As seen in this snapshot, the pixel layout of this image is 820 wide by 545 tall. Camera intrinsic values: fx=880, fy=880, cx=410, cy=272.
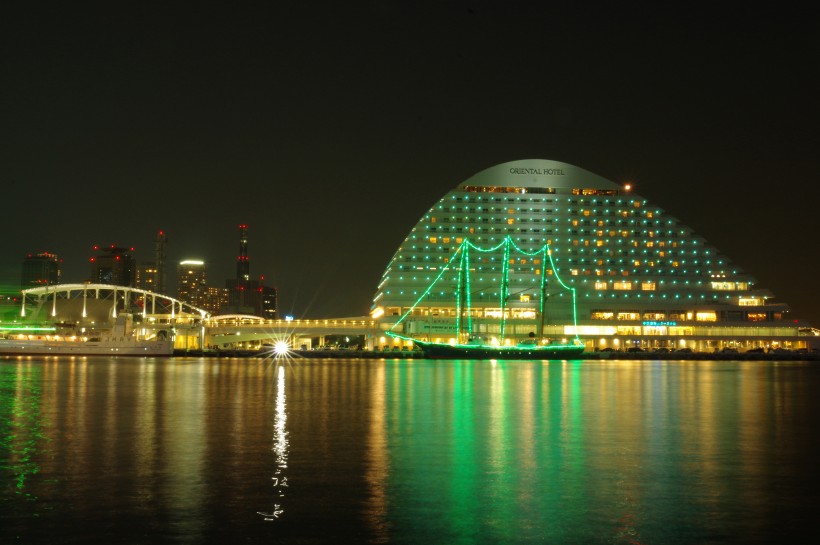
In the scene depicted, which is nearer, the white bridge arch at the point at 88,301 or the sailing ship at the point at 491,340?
the sailing ship at the point at 491,340

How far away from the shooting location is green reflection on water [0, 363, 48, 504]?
15.4m

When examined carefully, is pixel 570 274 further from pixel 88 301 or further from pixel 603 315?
pixel 88 301

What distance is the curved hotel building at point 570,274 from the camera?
346 ft

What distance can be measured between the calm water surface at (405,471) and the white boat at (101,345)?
76.7m

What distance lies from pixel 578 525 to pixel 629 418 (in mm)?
15600

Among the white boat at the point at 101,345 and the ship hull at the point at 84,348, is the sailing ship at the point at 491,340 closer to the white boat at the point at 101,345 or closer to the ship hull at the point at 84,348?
the ship hull at the point at 84,348

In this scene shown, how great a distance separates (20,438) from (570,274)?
3624 inches

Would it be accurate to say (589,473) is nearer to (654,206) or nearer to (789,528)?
(789,528)

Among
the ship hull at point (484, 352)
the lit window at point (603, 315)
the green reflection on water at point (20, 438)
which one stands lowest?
the green reflection on water at point (20, 438)

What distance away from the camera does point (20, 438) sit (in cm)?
2106

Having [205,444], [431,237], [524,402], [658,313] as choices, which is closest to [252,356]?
[431,237]

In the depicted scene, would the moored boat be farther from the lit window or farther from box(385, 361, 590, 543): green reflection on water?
box(385, 361, 590, 543): green reflection on water

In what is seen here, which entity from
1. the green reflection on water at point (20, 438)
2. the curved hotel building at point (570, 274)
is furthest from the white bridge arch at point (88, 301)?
the green reflection on water at point (20, 438)

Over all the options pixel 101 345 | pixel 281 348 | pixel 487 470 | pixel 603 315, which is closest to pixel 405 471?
pixel 487 470
